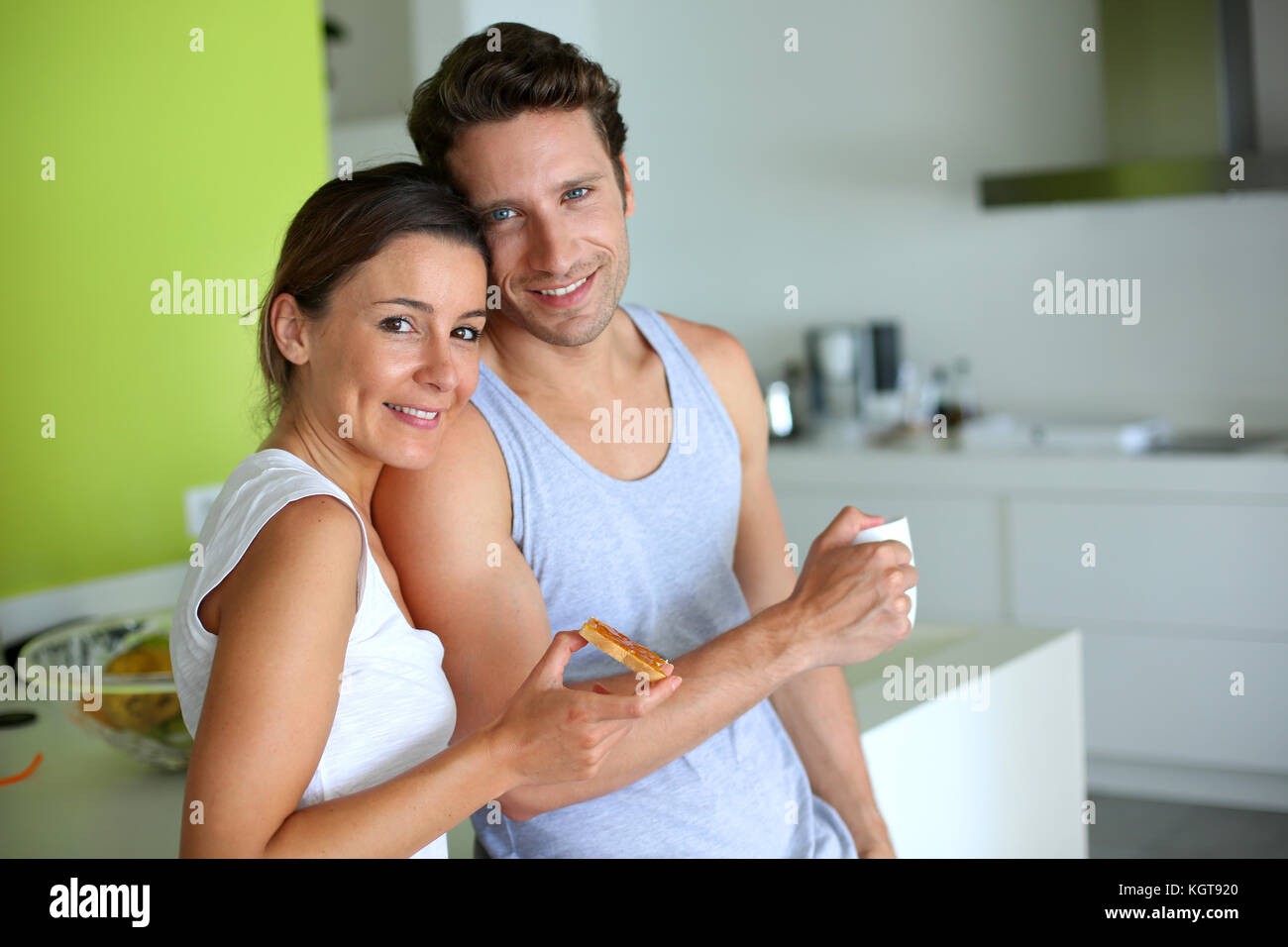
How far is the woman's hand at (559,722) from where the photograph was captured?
2.35 feet

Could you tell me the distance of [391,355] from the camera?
0.84 meters

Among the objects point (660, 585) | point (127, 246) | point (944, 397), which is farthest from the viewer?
point (944, 397)

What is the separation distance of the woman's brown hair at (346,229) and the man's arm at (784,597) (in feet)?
1.27

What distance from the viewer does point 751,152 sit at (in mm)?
3961

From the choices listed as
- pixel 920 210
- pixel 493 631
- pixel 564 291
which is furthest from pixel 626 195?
pixel 920 210

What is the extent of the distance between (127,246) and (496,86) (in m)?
1.45

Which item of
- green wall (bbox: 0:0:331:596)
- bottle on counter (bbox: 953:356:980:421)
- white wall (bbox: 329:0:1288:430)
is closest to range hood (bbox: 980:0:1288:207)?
white wall (bbox: 329:0:1288:430)

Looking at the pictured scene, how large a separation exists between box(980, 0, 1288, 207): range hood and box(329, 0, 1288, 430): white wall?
0.26m

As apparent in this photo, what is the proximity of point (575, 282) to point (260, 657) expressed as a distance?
16.7 inches

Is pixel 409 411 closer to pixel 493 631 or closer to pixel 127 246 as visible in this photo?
pixel 493 631

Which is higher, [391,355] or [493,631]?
[391,355]

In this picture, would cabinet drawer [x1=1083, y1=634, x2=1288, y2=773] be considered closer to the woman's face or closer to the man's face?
the man's face

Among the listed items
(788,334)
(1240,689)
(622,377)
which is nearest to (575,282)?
(622,377)
